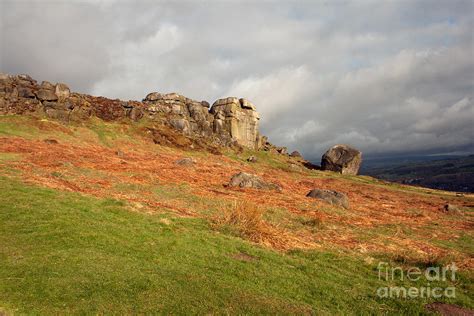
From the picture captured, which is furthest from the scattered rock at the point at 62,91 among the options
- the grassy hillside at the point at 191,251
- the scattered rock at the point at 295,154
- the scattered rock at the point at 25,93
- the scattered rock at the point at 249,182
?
the scattered rock at the point at 295,154

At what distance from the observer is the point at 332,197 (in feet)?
126

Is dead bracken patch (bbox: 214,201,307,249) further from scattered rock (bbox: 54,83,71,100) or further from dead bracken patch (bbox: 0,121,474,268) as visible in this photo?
scattered rock (bbox: 54,83,71,100)

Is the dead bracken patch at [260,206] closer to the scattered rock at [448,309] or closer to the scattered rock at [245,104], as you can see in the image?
the scattered rock at [448,309]

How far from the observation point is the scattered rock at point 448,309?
12312mm

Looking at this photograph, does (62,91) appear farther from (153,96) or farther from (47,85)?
(153,96)

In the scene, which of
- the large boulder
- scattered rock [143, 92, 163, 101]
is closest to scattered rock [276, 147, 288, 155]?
the large boulder

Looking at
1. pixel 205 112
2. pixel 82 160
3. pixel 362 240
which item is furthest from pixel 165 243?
pixel 205 112

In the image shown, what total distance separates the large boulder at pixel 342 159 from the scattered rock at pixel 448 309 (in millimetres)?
90188

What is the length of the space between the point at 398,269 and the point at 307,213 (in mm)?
13456

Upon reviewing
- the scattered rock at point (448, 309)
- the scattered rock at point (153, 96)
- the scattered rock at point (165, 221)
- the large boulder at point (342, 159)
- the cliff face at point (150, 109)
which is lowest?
the scattered rock at point (448, 309)

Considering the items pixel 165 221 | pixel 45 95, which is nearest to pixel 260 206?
pixel 165 221

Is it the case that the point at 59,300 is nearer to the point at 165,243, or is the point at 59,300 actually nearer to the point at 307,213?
the point at 165,243

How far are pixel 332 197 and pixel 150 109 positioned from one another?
2909 inches

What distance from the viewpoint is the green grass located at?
10883 millimetres
